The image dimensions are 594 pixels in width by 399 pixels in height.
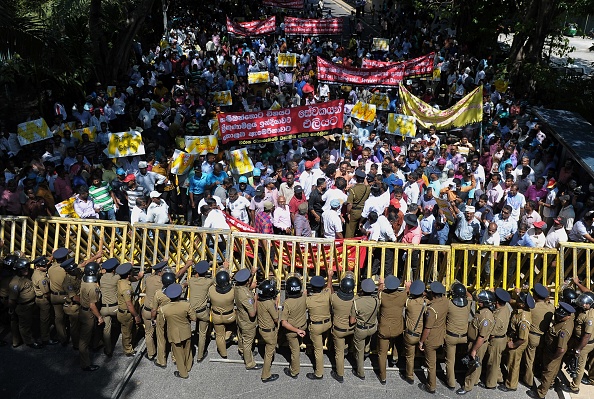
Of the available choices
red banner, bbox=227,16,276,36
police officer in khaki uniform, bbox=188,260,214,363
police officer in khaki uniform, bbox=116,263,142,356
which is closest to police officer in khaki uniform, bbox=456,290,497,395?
police officer in khaki uniform, bbox=188,260,214,363

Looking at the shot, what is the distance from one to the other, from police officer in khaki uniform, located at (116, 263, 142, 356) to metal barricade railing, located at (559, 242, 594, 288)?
6.68m

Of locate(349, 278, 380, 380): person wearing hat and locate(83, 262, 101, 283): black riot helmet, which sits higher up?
locate(83, 262, 101, 283): black riot helmet

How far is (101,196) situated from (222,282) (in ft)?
13.9

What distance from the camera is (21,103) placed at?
1766 centimetres

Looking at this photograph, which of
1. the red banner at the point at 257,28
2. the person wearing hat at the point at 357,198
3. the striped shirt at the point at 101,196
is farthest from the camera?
the red banner at the point at 257,28

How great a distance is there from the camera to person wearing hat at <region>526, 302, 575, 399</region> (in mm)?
7113

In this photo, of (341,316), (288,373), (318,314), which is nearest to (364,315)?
(341,316)

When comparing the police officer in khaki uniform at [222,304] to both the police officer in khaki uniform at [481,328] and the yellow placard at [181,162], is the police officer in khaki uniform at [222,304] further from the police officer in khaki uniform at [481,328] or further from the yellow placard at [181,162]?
the yellow placard at [181,162]

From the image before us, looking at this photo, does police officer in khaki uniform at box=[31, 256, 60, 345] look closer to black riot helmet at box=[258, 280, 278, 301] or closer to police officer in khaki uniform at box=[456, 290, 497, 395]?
black riot helmet at box=[258, 280, 278, 301]

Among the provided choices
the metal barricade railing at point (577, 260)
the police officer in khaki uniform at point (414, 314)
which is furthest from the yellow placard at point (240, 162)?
the metal barricade railing at point (577, 260)

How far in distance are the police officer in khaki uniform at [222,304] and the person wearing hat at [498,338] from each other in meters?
3.70

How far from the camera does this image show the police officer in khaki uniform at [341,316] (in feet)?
24.6

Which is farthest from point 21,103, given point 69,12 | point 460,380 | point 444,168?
point 460,380

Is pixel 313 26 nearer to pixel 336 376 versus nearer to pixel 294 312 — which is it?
pixel 294 312
